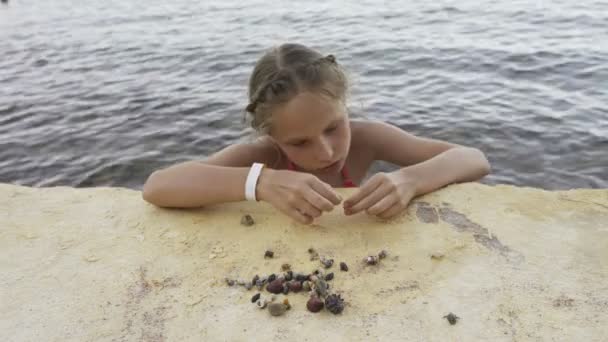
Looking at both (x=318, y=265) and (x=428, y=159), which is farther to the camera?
(x=428, y=159)

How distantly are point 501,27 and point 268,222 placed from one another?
256 inches

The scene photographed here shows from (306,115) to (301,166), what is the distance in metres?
0.46

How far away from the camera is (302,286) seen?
7.08 feet

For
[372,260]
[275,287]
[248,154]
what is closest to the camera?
[275,287]

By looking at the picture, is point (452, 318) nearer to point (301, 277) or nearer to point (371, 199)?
point (301, 277)

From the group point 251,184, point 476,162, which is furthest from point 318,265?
point 476,162

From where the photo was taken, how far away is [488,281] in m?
2.08

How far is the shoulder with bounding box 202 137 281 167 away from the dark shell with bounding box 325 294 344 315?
135cm

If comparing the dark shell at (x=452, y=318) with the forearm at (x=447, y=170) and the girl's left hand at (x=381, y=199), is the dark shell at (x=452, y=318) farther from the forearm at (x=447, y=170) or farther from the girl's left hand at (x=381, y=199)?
the forearm at (x=447, y=170)

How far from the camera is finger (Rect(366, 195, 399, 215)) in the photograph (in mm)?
2488

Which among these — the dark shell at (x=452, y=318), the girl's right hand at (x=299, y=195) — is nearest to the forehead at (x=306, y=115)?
the girl's right hand at (x=299, y=195)

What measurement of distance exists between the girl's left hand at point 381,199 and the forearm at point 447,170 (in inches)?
5.7

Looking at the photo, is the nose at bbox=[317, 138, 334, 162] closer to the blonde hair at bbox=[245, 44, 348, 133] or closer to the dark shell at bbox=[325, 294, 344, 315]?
the blonde hair at bbox=[245, 44, 348, 133]

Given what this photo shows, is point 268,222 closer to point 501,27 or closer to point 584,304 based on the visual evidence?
point 584,304
